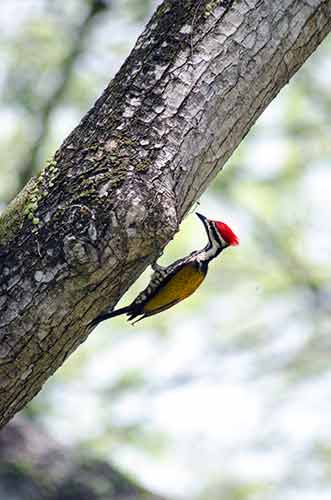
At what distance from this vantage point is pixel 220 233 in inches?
194

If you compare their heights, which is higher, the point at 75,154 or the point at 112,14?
the point at 112,14

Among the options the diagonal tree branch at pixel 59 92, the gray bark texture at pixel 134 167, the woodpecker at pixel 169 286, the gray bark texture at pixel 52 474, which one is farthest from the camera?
the diagonal tree branch at pixel 59 92

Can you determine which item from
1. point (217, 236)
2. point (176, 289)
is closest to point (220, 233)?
point (217, 236)

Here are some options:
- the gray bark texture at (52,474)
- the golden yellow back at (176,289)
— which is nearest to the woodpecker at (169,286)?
the golden yellow back at (176,289)

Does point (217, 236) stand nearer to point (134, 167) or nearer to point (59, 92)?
point (134, 167)

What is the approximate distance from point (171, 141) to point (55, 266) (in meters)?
0.63

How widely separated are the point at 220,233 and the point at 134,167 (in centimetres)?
181

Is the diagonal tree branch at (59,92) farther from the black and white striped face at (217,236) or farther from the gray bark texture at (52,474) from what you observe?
the black and white striped face at (217,236)

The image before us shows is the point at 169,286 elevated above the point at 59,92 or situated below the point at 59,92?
below

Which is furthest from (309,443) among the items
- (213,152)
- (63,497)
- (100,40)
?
(213,152)

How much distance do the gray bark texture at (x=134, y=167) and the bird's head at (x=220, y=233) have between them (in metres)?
1.37

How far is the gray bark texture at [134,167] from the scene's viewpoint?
3.11 meters

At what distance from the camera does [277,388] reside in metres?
12.5

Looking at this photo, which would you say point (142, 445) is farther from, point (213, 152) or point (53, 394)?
point (213, 152)
